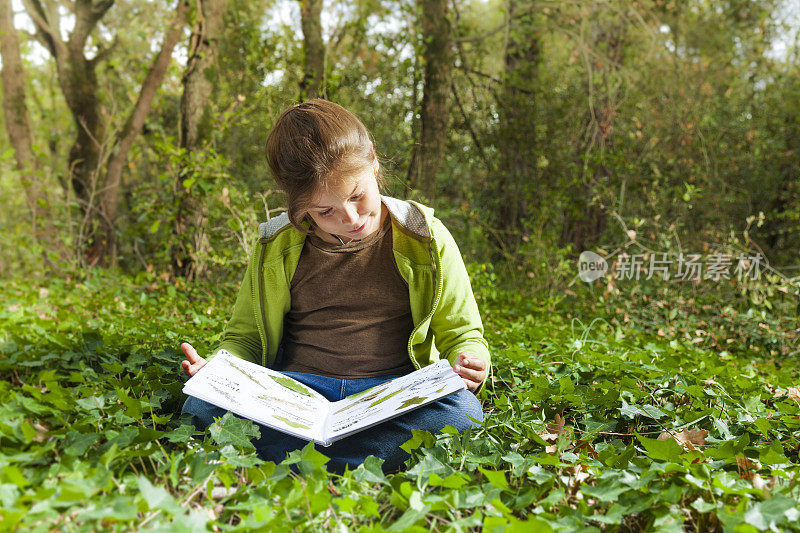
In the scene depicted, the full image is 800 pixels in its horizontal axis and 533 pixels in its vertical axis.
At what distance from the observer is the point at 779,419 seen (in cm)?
214

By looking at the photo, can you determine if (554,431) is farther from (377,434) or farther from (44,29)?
(44,29)

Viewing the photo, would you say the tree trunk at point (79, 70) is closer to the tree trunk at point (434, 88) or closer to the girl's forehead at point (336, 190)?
the tree trunk at point (434, 88)

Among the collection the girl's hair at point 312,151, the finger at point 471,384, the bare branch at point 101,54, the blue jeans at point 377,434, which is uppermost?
the bare branch at point 101,54

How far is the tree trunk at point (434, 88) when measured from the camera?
19.5 ft

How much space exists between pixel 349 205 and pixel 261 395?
0.68 meters

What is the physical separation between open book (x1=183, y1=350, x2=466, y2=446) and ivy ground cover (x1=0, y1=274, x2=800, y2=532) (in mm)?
76

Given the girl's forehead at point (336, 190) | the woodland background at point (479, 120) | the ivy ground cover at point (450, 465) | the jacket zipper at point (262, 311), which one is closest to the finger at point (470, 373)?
the ivy ground cover at point (450, 465)

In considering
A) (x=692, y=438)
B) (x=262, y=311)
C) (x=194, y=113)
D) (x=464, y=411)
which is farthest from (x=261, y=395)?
(x=194, y=113)

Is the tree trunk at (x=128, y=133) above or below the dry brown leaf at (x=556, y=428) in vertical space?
above

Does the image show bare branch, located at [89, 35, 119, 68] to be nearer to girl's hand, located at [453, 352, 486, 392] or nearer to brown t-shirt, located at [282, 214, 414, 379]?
brown t-shirt, located at [282, 214, 414, 379]

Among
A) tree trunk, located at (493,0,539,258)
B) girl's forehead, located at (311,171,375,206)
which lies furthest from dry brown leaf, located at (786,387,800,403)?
tree trunk, located at (493,0,539,258)

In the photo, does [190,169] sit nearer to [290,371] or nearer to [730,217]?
[290,371]

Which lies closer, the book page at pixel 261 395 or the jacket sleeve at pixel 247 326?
the book page at pixel 261 395

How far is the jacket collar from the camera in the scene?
221cm
